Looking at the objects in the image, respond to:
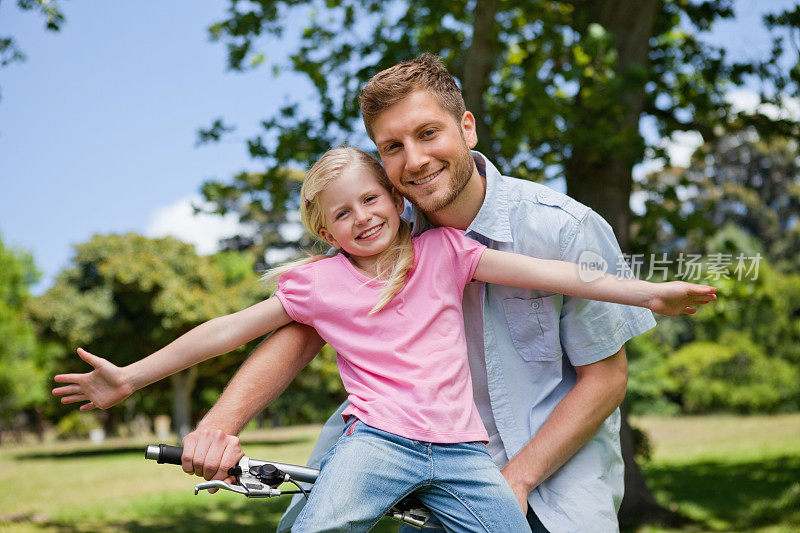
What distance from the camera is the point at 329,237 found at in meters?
2.44

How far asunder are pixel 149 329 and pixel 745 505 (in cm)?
1777

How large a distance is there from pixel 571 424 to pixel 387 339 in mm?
616

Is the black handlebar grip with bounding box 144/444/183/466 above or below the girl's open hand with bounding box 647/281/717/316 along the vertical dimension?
below

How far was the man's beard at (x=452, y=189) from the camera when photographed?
234cm

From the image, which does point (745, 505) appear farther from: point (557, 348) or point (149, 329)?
point (149, 329)

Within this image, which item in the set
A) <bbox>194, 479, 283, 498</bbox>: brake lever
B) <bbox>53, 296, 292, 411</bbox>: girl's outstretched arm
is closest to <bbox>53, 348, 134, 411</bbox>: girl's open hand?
<bbox>53, 296, 292, 411</bbox>: girl's outstretched arm

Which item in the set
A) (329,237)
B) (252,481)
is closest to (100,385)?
(252,481)

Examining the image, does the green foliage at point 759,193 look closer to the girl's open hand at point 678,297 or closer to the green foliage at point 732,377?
the green foliage at point 732,377

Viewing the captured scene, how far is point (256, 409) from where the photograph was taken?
229 centimetres

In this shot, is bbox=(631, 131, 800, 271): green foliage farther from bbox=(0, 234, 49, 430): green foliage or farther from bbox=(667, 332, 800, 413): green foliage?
bbox=(0, 234, 49, 430): green foliage

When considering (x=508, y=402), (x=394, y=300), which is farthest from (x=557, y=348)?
(x=394, y=300)

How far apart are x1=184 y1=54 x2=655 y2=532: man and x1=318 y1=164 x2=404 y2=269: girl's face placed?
85 millimetres

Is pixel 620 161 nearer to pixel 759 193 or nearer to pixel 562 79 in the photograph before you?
pixel 562 79

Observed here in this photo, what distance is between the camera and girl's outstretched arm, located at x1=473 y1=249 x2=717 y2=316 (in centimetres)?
200
